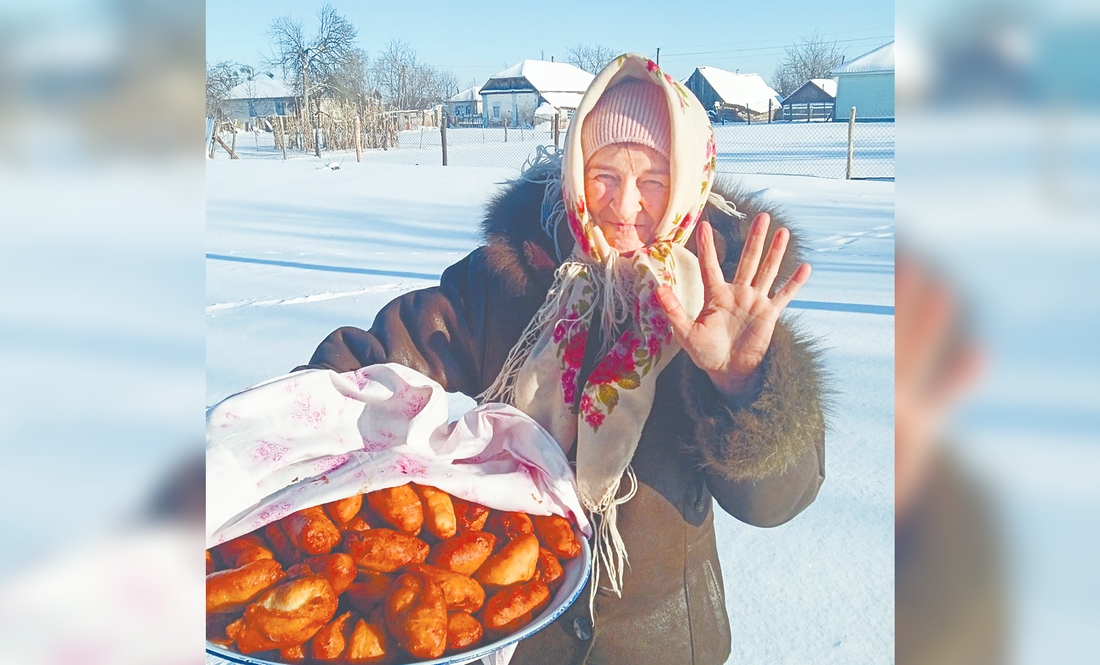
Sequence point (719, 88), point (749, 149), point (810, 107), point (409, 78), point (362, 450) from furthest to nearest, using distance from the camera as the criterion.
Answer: point (810, 107) → point (749, 149) → point (409, 78) → point (719, 88) → point (362, 450)

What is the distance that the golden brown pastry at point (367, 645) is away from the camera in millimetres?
915

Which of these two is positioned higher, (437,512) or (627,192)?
(627,192)

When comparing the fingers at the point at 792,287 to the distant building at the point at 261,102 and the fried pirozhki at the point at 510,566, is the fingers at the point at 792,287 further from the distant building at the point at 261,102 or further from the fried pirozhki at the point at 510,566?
the distant building at the point at 261,102

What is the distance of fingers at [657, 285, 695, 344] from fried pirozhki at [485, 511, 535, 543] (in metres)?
0.30

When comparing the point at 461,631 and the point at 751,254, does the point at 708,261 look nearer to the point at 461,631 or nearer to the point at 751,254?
the point at 751,254

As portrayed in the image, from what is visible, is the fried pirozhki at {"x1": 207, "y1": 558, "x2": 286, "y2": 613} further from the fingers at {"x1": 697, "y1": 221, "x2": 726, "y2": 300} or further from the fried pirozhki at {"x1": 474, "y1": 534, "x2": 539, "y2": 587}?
the fingers at {"x1": 697, "y1": 221, "x2": 726, "y2": 300}

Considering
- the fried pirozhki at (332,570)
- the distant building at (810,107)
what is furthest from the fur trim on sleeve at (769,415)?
the distant building at (810,107)

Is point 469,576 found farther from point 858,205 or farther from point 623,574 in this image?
point 858,205

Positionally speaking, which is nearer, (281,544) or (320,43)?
(281,544)

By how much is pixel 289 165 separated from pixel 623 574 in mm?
7655

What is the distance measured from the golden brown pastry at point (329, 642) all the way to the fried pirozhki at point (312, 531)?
92mm

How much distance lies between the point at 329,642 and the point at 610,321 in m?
0.52

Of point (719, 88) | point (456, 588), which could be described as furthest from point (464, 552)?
point (719, 88)

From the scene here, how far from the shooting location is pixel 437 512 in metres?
1.02
